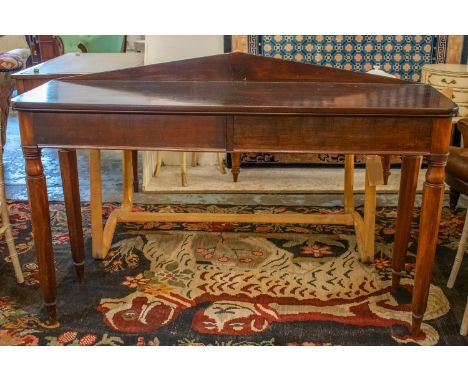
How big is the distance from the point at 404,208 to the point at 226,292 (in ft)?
2.91

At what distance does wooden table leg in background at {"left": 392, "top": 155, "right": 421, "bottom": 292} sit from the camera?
93.3 inches

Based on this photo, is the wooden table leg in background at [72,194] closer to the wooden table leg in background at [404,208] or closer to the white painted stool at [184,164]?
the wooden table leg in background at [404,208]

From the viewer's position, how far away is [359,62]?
4430 mm

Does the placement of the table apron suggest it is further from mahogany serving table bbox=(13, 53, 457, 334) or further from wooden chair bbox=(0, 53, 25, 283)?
wooden chair bbox=(0, 53, 25, 283)

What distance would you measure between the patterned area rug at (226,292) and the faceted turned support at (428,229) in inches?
7.0

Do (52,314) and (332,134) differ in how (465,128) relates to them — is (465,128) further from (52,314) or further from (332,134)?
(52,314)

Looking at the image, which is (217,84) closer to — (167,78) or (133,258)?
(167,78)

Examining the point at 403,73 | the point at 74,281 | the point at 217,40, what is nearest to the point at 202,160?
the point at 217,40

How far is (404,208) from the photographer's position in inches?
95.5

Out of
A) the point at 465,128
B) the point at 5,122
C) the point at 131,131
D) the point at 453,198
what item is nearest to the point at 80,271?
the point at 5,122

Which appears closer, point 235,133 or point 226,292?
point 235,133

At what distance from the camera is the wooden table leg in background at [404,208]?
2369mm

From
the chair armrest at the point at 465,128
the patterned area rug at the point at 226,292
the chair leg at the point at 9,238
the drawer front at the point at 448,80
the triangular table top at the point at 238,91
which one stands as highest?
the triangular table top at the point at 238,91

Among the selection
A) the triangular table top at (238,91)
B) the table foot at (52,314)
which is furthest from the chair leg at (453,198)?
the table foot at (52,314)
